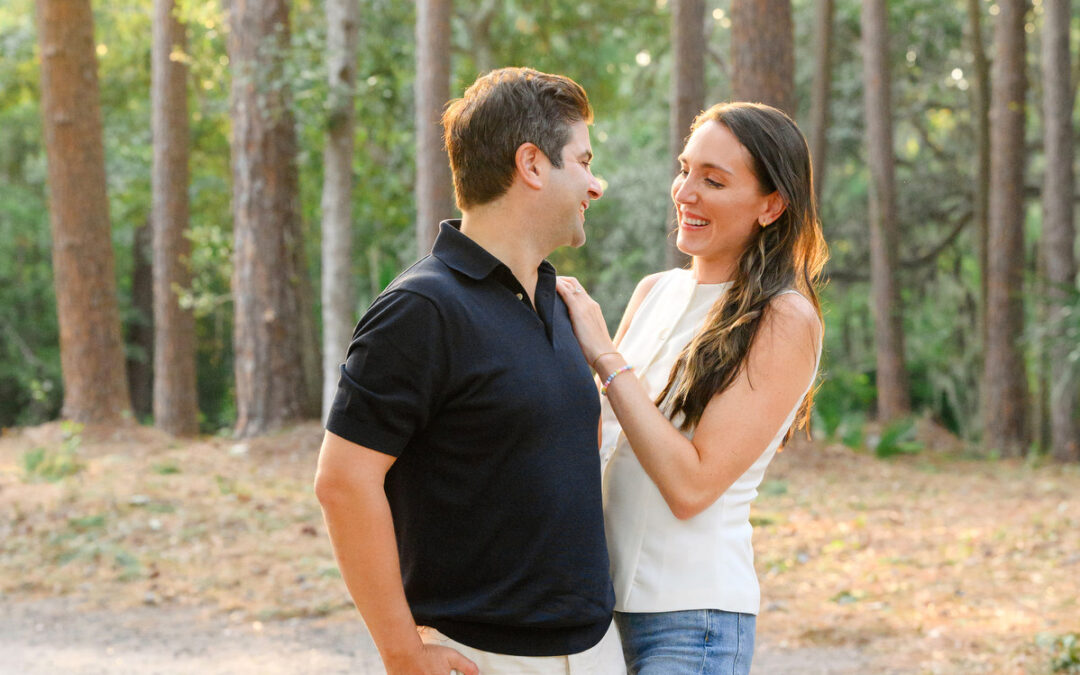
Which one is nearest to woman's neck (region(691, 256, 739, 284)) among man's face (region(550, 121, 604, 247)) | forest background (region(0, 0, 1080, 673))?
man's face (region(550, 121, 604, 247))

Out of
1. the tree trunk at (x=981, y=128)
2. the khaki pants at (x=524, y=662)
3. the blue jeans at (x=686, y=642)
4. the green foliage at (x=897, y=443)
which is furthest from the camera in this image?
the tree trunk at (x=981, y=128)

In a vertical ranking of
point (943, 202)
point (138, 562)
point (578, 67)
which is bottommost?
point (138, 562)

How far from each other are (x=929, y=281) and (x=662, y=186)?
18.7ft

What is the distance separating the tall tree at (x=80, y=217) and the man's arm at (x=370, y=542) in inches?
457

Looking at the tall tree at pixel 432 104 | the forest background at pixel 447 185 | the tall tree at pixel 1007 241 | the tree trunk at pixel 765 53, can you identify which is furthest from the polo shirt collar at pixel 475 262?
the tall tree at pixel 1007 241

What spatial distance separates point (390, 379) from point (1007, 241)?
14347 mm

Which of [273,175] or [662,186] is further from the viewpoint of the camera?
[662,186]

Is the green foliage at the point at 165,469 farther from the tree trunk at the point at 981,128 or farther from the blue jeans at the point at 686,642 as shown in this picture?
the tree trunk at the point at 981,128

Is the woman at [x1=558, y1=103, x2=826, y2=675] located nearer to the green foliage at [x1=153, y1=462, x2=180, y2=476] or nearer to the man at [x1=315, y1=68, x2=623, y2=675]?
the man at [x1=315, y1=68, x2=623, y2=675]

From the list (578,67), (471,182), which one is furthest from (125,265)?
(471,182)

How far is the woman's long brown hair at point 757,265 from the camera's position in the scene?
2.60 metres

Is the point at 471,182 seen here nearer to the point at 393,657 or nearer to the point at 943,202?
the point at 393,657

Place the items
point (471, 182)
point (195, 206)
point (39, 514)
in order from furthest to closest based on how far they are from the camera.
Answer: point (195, 206) < point (39, 514) < point (471, 182)

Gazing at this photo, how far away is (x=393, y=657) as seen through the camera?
214cm
